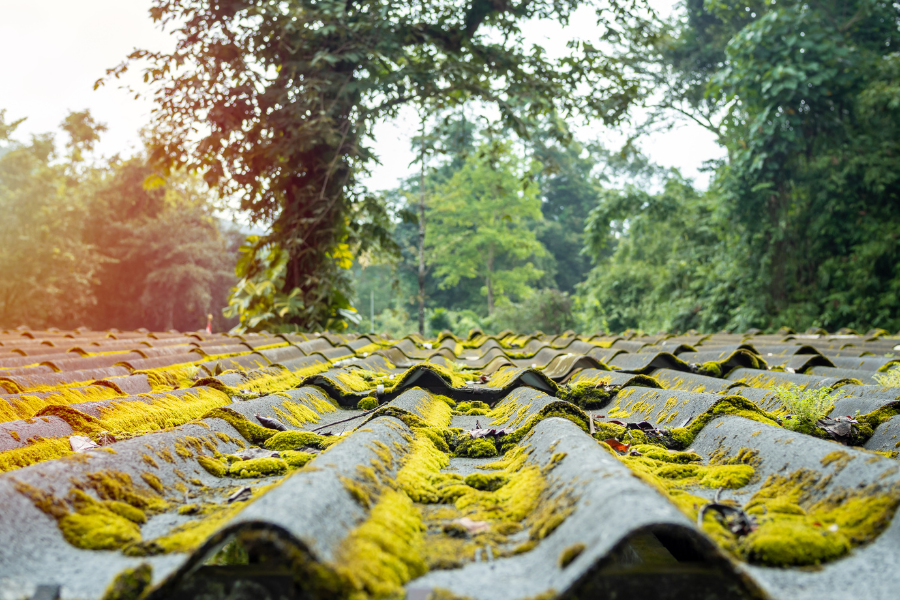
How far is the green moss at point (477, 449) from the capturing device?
6.70 ft

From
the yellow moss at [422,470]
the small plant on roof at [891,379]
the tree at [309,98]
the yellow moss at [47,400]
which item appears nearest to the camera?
the yellow moss at [422,470]

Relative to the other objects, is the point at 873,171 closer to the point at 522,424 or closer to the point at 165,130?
the point at 522,424

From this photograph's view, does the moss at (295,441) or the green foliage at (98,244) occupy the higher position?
the green foliage at (98,244)

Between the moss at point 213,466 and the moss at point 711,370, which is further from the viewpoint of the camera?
the moss at point 711,370

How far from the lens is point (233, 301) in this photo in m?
10.7

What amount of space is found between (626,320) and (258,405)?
20937mm

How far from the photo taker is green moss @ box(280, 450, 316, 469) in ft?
5.97

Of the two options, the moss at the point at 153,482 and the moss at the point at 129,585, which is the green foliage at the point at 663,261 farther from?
the moss at the point at 129,585

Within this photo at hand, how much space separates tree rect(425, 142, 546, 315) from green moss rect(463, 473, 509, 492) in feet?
116

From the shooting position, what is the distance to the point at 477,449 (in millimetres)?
2049

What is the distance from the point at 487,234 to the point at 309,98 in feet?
96.0

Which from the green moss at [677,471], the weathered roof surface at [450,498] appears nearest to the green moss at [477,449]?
the weathered roof surface at [450,498]

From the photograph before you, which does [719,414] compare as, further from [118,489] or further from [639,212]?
[639,212]

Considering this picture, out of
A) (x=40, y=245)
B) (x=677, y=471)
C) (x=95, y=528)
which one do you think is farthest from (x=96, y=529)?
(x=40, y=245)
